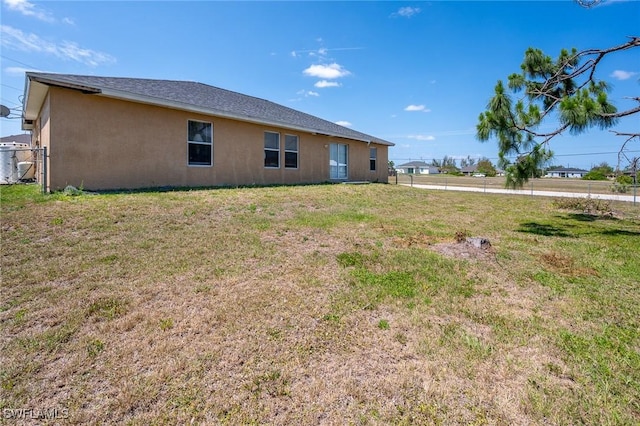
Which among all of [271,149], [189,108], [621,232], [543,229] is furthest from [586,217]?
[189,108]

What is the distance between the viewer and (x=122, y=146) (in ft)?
29.6

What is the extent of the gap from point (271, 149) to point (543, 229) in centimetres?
1001

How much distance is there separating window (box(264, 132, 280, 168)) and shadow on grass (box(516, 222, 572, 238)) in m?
9.36

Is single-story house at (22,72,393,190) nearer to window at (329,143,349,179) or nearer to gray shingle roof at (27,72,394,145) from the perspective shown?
gray shingle roof at (27,72,394,145)

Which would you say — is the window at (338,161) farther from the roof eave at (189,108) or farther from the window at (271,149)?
the window at (271,149)

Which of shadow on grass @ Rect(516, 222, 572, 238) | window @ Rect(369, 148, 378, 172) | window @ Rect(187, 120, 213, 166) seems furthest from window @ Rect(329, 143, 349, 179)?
shadow on grass @ Rect(516, 222, 572, 238)

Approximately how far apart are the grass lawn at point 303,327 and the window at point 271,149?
7823 mm

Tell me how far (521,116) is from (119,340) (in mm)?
8861

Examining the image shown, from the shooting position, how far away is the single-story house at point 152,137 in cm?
807

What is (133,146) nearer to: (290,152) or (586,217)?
(290,152)

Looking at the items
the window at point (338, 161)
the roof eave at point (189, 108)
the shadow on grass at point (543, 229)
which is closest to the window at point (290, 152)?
the roof eave at point (189, 108)

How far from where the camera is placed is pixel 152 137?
9.61m

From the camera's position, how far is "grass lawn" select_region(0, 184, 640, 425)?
204 centimetres

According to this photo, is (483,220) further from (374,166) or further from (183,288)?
(374,166)
